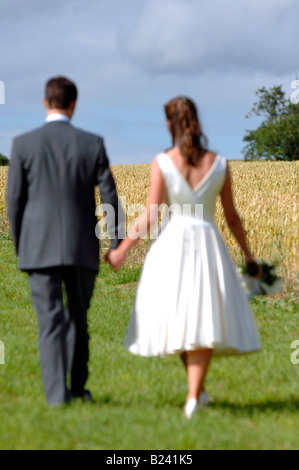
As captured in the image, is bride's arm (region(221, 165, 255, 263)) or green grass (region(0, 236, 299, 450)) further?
bride's arm (region(221, 165, 255, 263))

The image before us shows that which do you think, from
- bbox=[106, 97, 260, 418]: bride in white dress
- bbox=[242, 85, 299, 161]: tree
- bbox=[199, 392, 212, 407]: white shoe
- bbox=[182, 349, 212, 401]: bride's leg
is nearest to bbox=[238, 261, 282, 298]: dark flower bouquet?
bbox=[106, 97, 260, 418]: bride in white dress

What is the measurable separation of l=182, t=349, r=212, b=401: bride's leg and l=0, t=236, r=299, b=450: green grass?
0.17 meters

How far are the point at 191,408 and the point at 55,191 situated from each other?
1.68m

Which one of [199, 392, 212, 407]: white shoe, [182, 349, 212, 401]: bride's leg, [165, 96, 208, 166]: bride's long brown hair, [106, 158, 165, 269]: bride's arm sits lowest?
[199, 392, 212, 407]: white shoe

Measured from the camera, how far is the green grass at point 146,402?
4.44 m

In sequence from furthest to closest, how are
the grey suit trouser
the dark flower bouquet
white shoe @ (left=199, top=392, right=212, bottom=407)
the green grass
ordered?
1. the dark flower bouquet
2. white shoe @ (left=199, top=392, right=212, bottom=407)
3. the grey suit trouser
4. the green grass

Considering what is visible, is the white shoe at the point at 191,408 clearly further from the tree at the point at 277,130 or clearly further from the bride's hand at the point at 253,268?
the tree at the point at 277,130

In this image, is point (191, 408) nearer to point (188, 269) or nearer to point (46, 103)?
point (188, 269)

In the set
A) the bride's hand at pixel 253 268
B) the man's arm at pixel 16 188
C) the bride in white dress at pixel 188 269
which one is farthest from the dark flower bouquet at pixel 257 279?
the man's arm at pixel 16 188

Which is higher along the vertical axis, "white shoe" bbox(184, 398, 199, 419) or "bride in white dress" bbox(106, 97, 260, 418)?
"bride in white dress" bbox(106, 97, 260, 418)

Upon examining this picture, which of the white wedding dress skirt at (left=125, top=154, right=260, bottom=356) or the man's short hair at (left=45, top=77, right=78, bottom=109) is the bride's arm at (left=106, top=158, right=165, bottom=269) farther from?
the man's short hair at (left=45, top=77, right=78, bottom=109)

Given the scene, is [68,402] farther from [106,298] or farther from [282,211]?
[282,211]

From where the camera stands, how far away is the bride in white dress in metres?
4.74

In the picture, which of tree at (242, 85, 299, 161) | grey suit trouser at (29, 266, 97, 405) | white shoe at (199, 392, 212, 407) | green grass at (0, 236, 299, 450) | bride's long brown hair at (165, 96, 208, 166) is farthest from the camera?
tree at (242, 85, 299, 161)
